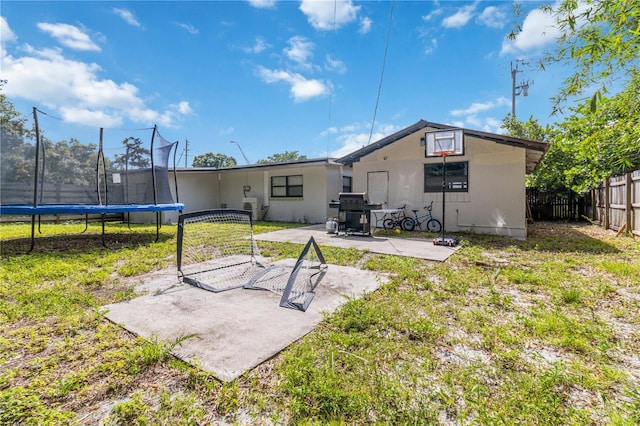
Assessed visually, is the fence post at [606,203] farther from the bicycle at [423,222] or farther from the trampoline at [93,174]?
the trampoline at [93,174]

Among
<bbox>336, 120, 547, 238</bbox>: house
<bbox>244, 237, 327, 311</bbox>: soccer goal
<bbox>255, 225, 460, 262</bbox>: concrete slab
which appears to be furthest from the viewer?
<bbox>336, 120, 547, 238</bbox>: house

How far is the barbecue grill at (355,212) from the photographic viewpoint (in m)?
7.79

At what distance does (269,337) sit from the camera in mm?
2229

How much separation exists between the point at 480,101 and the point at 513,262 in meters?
12.5

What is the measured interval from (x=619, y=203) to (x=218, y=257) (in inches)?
427

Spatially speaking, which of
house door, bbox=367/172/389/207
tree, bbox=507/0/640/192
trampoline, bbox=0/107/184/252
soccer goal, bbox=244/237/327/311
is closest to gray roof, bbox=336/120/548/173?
house door, bbox=367/172/389/207

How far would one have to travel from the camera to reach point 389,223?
9312 mm

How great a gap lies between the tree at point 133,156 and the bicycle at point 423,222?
7.77 m

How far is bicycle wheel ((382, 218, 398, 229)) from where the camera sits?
9219mm

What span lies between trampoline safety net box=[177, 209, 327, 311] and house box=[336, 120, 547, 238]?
16.4ft

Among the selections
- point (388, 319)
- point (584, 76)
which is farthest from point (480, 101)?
point (388, 319)

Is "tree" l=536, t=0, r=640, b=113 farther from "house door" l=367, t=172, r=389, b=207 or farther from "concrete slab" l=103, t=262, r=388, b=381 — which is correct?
"house door" l=367, t=172, r=389, b=207

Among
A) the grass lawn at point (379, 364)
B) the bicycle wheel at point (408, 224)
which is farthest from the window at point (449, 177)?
the grass lawn at point (379, 364)

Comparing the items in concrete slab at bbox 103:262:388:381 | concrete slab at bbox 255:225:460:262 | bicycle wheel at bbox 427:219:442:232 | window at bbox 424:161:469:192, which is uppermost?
window at bbox 424:161:469:192
